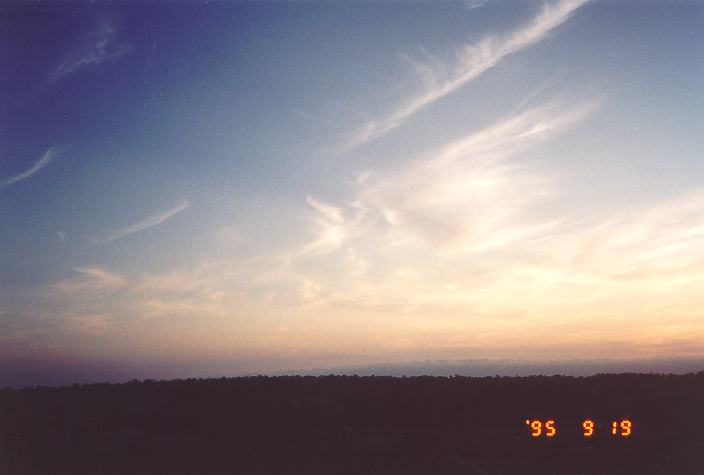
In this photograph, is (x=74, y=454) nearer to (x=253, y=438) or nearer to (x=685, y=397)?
(x=253, y=438)

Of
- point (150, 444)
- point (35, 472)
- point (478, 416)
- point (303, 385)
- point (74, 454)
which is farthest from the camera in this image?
point (303, 385)

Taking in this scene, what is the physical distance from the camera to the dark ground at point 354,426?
2805 cm

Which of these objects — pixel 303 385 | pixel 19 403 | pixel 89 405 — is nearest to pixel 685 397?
pixel 303 385

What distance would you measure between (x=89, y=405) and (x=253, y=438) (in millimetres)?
29365

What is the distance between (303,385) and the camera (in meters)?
69.3

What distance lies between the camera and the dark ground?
28047mm

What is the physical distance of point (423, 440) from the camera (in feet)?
120

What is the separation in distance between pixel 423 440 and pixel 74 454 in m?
22.4

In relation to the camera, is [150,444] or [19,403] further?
[19,403]

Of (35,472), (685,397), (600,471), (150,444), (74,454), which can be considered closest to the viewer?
(600,471)

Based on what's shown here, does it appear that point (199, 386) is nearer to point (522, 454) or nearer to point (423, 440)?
point (423, 440)

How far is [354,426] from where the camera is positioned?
44062 millimetres

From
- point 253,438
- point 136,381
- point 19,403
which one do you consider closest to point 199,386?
point 136,381

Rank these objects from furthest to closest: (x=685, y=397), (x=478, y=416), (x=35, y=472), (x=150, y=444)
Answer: (x=685, y=397), (x=478, y=416), (x=150, y=444), (x=35, y=472)
